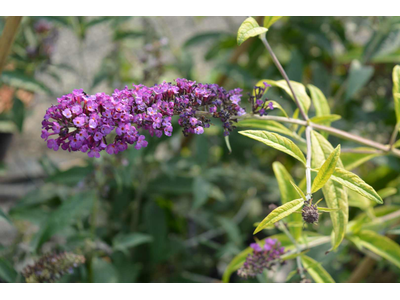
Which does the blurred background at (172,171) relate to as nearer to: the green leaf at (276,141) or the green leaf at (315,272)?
the green leaf at (315,272)

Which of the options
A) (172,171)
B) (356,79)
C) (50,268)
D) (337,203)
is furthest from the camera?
(172,171)

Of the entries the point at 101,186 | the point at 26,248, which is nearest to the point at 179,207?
the point at 101,186

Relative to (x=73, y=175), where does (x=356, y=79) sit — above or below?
above

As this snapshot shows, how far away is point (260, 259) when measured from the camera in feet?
2.09

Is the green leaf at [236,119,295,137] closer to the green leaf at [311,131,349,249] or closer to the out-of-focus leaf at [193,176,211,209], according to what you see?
the green leaf at [311,131,349,249]

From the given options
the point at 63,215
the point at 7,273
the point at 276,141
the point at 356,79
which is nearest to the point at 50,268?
the point at 7,273

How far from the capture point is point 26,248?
89 centimetres

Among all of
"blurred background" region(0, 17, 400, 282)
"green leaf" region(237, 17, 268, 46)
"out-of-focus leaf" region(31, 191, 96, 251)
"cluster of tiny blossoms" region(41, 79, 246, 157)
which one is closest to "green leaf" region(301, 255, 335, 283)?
"blurred background" region(0, 17, 400, 282)

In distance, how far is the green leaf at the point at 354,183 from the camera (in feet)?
1.61

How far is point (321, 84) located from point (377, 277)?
0.68 metres

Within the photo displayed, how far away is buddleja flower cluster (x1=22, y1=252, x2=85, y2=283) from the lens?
67 cm

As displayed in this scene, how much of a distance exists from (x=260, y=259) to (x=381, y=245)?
31 centimetres

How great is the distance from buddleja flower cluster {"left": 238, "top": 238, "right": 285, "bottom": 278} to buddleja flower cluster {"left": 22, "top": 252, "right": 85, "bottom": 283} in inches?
12.2

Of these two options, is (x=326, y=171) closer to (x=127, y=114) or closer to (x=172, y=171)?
(x=127, y=114)
